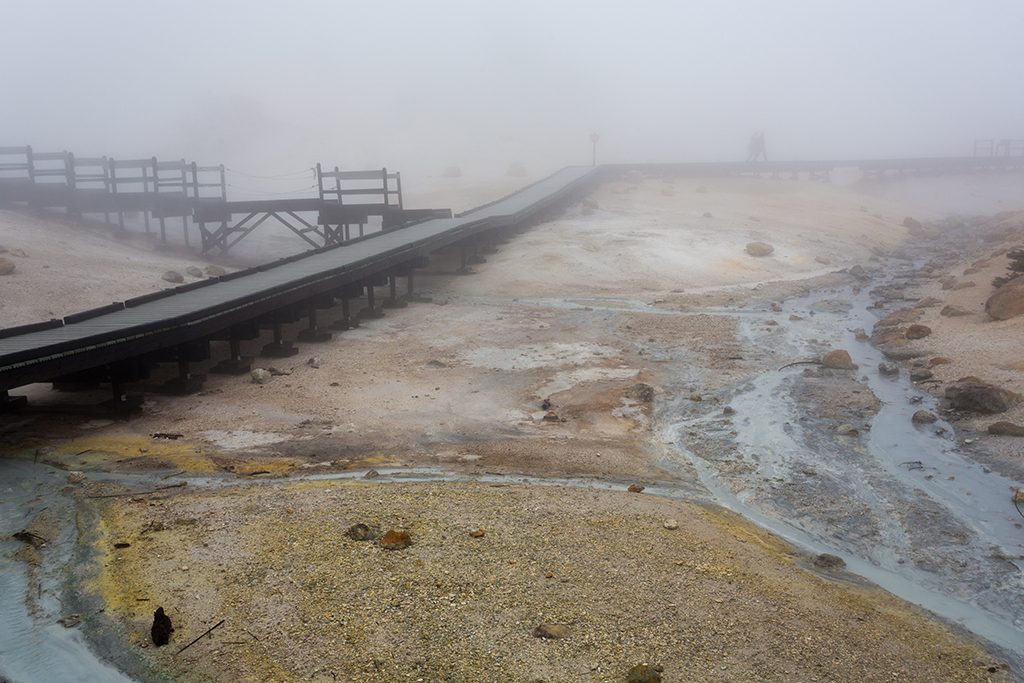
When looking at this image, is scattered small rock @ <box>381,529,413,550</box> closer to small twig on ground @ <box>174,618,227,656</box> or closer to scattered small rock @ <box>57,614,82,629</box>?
small twig on ground @ <box>174,618,227,656</box>

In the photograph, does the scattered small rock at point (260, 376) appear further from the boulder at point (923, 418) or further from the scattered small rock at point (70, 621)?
the boulder at point (923, 418)

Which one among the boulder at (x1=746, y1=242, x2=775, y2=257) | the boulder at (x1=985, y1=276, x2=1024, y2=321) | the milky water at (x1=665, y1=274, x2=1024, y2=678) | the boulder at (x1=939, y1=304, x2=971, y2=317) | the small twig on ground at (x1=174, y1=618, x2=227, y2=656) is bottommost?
the milky water at (x1=665, y1=274, x2=1024, y2=678)

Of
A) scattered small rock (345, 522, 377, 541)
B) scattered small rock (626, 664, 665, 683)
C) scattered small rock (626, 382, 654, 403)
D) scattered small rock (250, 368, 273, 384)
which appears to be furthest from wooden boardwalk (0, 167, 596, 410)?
scattered small rock (626, 664, 665, 683)

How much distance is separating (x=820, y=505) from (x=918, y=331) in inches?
300

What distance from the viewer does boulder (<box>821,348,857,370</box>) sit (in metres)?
11.6

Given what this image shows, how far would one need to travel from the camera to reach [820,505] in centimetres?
696

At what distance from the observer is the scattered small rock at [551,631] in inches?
177

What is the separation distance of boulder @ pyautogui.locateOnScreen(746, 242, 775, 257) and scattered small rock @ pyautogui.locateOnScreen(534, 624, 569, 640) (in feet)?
63.2

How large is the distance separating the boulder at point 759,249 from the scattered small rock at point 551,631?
63.2ft

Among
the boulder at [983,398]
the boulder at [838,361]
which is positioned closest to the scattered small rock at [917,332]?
the boulder at [838,361]

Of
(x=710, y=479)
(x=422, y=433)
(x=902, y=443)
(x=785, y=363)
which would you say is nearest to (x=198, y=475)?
(x=422, y=433)

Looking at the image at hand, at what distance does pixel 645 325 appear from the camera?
46.9 feet

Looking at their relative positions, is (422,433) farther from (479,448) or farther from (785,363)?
(785,363)


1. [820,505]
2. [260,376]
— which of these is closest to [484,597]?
[820,505]
